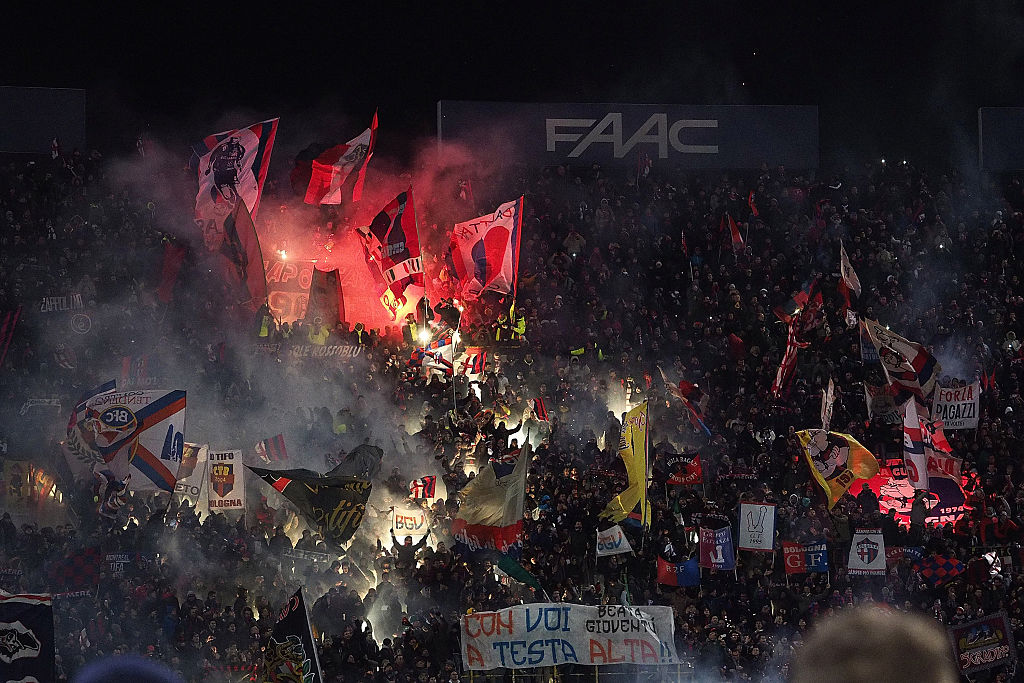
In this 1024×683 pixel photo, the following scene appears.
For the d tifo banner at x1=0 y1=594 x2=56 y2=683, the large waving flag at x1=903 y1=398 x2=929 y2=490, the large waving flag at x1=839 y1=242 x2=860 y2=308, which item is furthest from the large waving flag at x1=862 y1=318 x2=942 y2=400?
the d tifo banner at x1=0 y1=594 x2=56 y2=683

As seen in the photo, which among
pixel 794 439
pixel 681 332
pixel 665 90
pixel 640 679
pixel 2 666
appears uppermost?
pixel 665 90

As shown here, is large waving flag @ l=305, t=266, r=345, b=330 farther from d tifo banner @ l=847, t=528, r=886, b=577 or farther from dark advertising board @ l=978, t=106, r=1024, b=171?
dark advertising board @ l=978, t=106, r=1024, b=171

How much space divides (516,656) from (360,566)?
3385mm

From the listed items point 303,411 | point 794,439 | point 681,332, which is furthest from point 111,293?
point 794,439

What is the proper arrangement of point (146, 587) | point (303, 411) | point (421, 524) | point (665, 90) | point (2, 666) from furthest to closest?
point (665, 90), point (303, 411), point (421, 524), point (146, 587), point (2, 666)

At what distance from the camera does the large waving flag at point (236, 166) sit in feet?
63.5

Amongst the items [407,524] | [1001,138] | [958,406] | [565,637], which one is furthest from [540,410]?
[1001,138]

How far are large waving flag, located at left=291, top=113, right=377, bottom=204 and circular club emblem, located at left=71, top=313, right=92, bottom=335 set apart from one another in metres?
4.04

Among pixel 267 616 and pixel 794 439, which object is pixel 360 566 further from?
pixel 794 439

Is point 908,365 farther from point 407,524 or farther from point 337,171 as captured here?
point 337,171

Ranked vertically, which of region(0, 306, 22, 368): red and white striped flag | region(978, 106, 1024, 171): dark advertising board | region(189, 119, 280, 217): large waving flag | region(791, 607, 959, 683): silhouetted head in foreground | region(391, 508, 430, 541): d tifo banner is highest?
region(978, 106, 1024, 171): dark advertising board

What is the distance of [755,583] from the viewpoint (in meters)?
14.6

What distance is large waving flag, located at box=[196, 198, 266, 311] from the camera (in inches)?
733

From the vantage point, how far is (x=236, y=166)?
63.6ft
